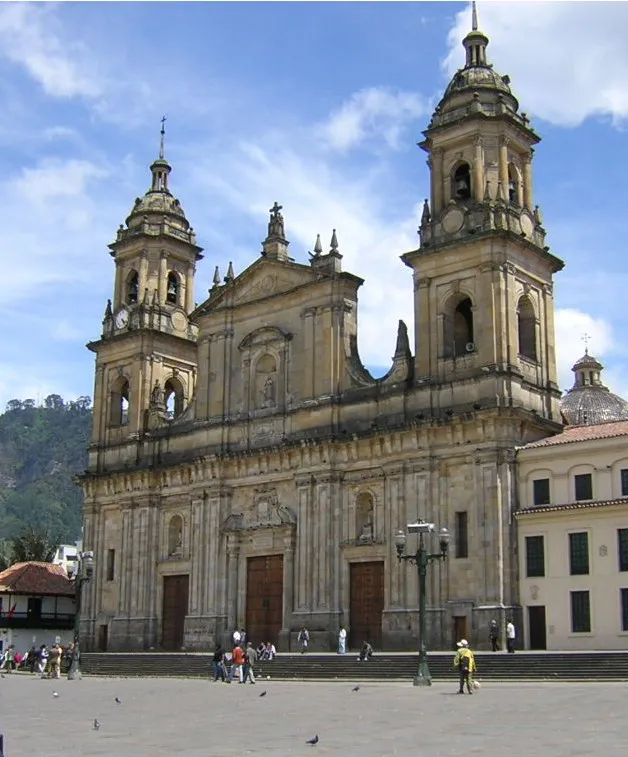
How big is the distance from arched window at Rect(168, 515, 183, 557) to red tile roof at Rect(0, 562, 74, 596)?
51.2 ft

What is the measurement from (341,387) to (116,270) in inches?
796

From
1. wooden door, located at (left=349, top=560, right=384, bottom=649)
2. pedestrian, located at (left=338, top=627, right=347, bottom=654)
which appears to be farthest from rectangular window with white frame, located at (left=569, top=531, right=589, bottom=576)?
pedestrian, located at (left=338, top=627, right=347, bottom=654)

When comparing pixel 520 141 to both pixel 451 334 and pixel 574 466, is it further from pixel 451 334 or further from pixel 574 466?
pixel 574 466

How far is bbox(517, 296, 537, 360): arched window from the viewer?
4775 cm

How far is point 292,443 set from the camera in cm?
5084

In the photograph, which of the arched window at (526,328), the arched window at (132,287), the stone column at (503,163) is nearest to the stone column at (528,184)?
the stone column at (503,163)

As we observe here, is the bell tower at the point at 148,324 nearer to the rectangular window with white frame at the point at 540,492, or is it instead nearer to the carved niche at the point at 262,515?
the carved niche at the point at 262,515

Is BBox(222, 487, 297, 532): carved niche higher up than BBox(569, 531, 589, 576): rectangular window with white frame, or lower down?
higher up

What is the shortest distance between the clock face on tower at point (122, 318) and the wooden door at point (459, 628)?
28.1m

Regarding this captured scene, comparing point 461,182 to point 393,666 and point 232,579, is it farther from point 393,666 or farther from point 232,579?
point 393,666

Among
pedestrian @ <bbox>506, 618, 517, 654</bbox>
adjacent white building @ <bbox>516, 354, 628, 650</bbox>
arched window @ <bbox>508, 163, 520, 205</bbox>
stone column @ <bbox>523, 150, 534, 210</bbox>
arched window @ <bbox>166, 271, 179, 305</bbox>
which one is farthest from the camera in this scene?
arched window @ <bbox>166, 271, 179, 305</bbox>

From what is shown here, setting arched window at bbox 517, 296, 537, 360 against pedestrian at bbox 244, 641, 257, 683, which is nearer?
pedestrian at bbox 244, 641, 257, 683

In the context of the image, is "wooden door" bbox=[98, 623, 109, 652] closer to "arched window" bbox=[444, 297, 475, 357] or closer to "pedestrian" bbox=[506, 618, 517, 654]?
"arched window" bbox=[444, 297, 475, 357]

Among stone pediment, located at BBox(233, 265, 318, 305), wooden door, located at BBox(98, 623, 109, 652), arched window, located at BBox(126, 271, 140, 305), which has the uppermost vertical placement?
arched window, located at BBox(126, 271, 140, 305)
